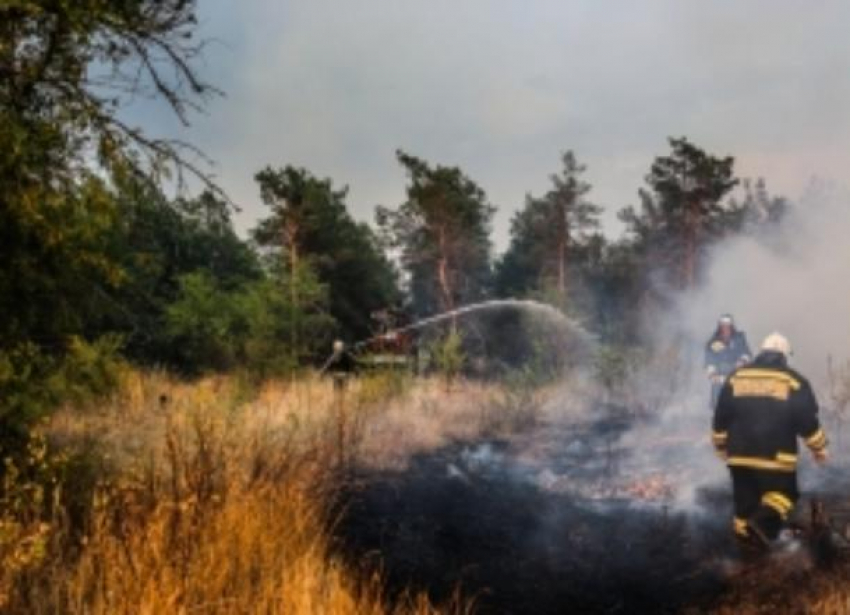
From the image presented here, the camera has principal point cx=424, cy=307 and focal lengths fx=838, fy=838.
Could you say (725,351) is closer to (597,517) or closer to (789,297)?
(597,517)

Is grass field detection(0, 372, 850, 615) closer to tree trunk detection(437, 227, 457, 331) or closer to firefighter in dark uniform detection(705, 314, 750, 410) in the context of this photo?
firefighter in dark uniform detection(705, 314, 750, 410)

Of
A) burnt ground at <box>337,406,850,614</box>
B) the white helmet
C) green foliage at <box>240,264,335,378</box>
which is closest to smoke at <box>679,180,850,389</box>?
green foliage at <box>240,264,335,378</box>

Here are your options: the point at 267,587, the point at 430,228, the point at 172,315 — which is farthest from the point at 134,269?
the point at 267,587

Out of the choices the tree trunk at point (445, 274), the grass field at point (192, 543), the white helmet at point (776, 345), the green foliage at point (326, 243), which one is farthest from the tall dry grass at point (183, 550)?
the tree trunk at point (445, 274)

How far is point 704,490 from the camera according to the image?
9.85 meters

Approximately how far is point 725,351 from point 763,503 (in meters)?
7.43

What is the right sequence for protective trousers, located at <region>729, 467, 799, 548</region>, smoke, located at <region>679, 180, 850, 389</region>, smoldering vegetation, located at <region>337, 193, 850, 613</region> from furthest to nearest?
smoke, located at <region>679, 180, 850, 389</region>, protective trousers, located at <region>729, 467, 799, 548</region>, smoldering vegetation, located at <region>337, 193, 850, 613</region>

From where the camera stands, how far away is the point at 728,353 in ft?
45.6

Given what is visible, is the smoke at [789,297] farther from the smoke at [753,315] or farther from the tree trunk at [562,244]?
the tree trunk at [562,244]

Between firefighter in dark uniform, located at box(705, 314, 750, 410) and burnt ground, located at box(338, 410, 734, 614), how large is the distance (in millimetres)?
3085

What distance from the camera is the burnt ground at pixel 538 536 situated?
6430 mm

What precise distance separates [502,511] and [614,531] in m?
1.43

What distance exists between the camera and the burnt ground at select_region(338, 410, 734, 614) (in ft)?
21.1

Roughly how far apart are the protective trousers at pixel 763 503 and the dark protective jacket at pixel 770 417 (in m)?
0.08
